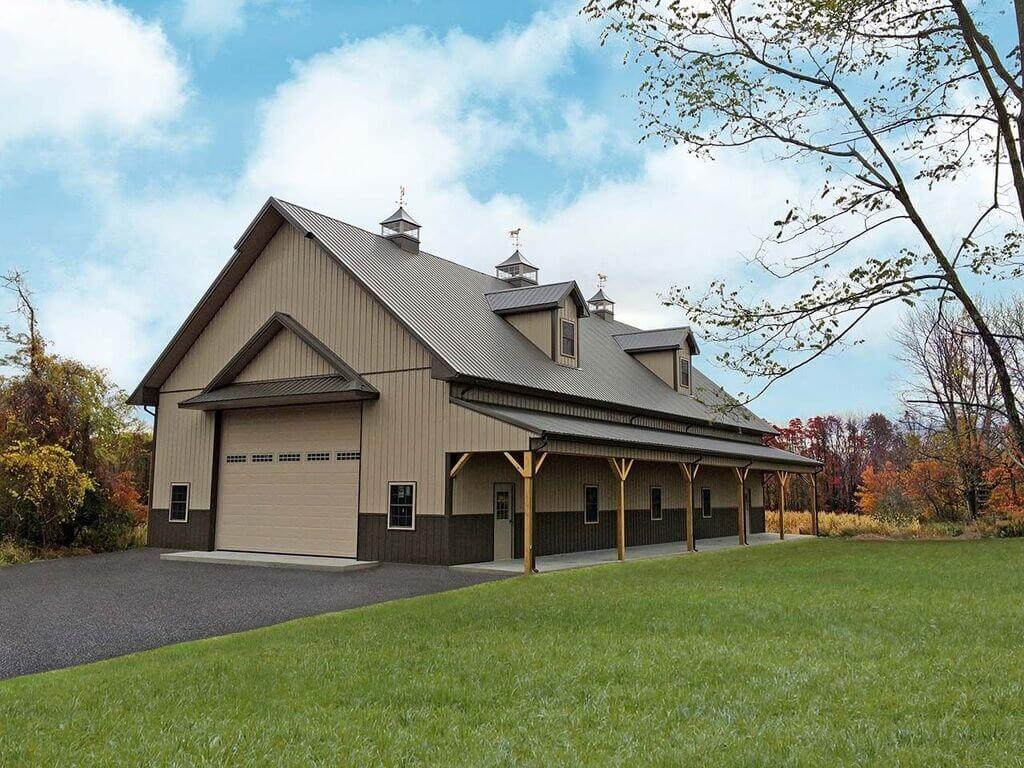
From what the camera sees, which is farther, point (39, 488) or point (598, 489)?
point (598, 489)

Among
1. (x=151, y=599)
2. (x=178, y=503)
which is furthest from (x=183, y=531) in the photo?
(x=151, y=599)

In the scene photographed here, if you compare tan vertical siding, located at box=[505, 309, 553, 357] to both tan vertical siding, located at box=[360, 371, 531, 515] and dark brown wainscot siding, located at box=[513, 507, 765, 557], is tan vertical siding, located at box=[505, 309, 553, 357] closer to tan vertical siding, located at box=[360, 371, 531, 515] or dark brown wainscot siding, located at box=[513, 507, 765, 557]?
dark brown wainscot siding, located at box=[513, 507, 765, 557]

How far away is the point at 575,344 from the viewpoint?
23875 mm

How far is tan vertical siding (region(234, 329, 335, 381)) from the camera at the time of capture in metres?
20.6

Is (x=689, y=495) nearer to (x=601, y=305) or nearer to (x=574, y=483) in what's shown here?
(x=574, y=483)

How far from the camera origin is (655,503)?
26203mm

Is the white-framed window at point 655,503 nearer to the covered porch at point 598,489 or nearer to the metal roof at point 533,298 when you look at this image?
the covered porch at point 598,489

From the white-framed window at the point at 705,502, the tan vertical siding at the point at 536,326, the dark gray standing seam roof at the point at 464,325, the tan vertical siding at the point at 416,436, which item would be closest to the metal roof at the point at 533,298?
the tan vertical siding at the point at 536,326

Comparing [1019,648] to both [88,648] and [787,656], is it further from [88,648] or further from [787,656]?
[88,648]

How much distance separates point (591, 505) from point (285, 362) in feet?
28.6

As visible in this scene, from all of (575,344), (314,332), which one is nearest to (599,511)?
(575,344)

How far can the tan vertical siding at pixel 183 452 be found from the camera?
73.7 feet

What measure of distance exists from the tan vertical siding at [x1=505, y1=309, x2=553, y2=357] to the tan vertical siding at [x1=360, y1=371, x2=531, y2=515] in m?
5.33

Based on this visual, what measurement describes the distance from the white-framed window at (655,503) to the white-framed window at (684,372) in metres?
4.90
